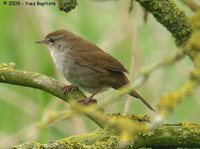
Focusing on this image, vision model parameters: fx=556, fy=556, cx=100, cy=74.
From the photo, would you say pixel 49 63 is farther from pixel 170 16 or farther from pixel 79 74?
pixel 170 16

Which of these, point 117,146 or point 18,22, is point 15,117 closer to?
point 18,22

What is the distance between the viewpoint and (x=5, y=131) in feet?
14.9

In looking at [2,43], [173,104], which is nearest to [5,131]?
[2,43]

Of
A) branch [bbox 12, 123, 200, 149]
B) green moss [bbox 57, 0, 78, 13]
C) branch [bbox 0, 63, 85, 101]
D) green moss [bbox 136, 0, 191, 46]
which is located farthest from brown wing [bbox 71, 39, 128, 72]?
branch [bbox 12, 123, 200, 149]

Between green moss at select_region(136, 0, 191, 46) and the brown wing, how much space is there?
1.18 metres

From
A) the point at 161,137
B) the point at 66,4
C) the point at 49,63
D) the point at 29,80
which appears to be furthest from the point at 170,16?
the point at 49,63

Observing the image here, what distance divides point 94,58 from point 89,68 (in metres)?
0.09

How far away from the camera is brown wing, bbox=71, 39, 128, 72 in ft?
13.1

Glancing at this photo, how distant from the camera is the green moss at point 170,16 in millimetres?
2699

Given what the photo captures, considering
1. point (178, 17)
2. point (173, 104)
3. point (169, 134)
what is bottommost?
point (173, 104)

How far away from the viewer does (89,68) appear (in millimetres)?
4180

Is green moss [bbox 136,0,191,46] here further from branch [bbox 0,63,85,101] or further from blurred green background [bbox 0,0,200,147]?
blurred green background [bbox 0,0,200,147]

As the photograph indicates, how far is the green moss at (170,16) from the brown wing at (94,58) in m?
1.18

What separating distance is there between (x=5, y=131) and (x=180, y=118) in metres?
1.53
